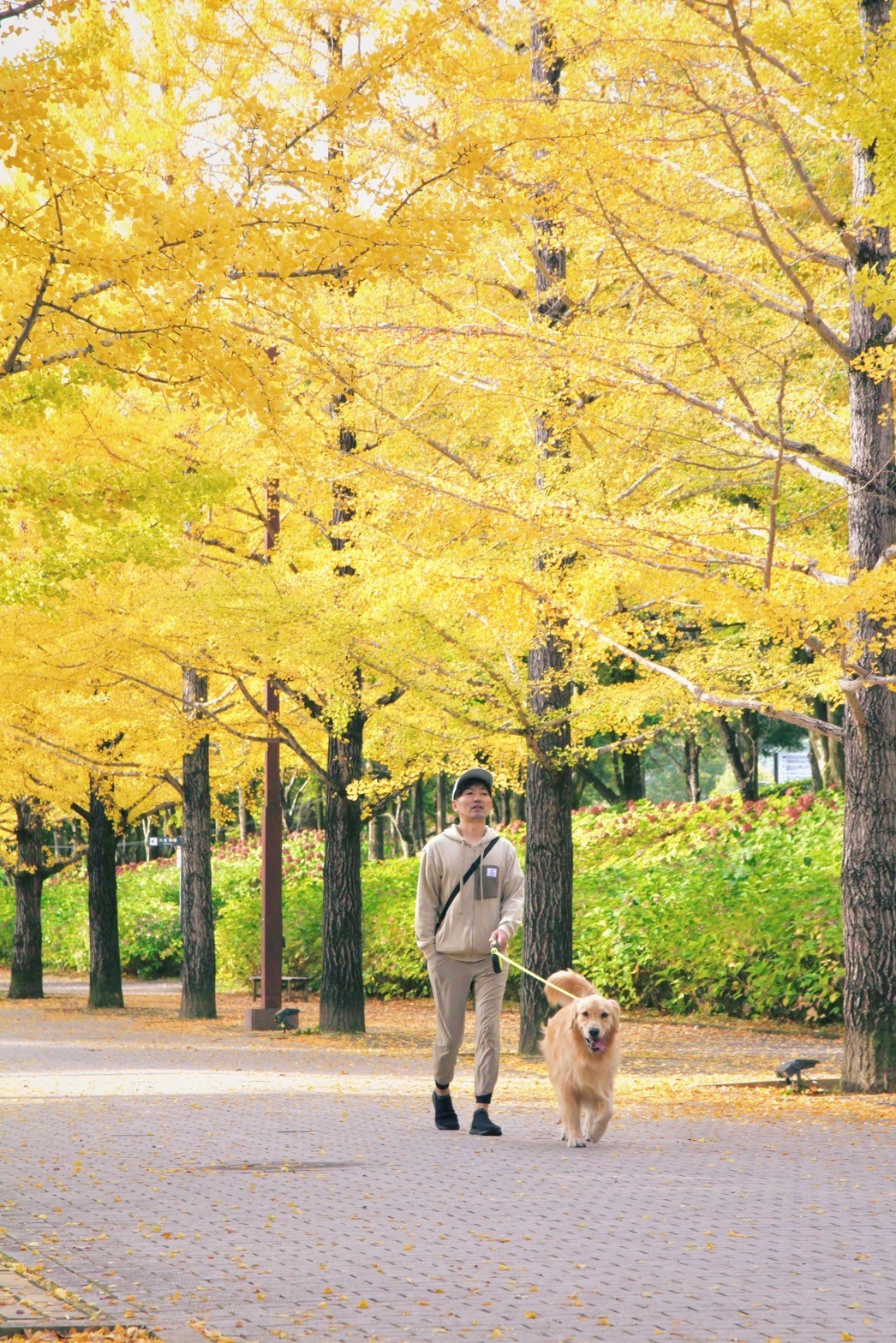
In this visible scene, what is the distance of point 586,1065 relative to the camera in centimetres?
782

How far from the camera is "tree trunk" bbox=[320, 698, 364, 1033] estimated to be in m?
17.0

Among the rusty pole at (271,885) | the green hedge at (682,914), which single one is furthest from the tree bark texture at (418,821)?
the rusty pole at (271,885)

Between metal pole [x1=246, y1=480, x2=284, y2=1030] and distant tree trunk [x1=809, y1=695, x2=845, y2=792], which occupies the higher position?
distant tree trunk [x1=809, y1=695, x2=845, y2=792]

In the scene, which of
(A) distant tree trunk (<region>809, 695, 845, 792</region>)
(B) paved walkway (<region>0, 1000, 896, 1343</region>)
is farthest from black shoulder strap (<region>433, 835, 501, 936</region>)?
(A) distant tree trunk (<region>809, 695, 845, 792</region>)

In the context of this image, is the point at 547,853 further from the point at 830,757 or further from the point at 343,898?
the point at 830,757

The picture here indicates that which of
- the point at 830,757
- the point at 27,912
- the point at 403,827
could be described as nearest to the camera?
the point at 27,912

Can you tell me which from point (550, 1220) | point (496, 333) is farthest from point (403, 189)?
point (550, 1220)

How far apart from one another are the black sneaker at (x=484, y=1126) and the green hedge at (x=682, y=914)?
7.95 metres

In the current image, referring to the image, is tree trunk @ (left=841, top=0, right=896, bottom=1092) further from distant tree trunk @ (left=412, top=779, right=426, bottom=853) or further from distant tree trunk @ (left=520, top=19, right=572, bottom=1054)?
distant tree trunk @ (left=412, top=779, right=426, bottom=853)

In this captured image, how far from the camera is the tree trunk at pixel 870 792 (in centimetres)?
1039

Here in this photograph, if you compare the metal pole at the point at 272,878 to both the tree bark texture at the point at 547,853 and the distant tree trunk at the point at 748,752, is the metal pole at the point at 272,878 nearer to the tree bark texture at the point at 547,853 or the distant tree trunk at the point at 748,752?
the tree bark texture at the point at 547,853

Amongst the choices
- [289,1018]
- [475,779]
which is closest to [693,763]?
[289,1018]

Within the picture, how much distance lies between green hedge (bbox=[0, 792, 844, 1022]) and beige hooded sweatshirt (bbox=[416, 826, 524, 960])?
8050 mm

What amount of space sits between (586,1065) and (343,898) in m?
9.39
